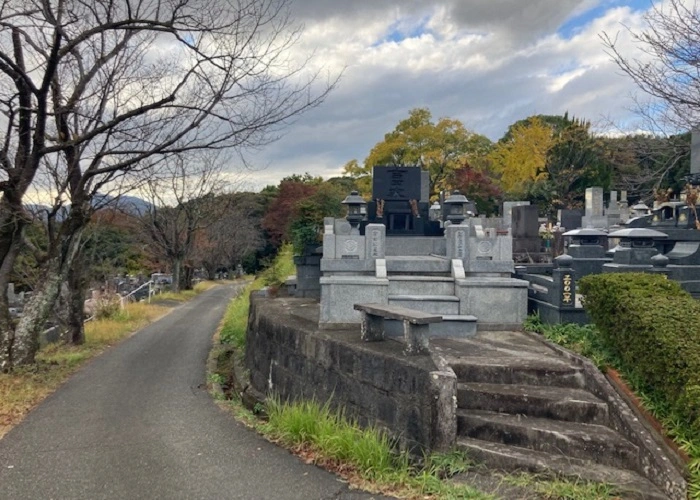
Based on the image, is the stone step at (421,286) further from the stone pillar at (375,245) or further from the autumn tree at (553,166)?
Result: the autumn tree at (553,166)

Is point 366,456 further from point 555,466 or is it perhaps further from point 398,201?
point 398,201

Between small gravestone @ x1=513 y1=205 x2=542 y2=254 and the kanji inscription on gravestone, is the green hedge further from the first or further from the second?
small gravestone @ x1=513 y1=205 x2=542 y2=254

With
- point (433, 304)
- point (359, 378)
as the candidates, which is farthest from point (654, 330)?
point (433, 304)

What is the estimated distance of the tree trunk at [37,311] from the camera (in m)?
8.30

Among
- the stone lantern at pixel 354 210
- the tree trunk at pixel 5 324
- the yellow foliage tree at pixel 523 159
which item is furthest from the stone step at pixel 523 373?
the yellow foliage tree at pixel 523 159

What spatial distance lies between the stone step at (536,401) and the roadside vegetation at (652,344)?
1.42ft

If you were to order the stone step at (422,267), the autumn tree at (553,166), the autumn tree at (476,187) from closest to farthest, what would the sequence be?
1. the stone step at (422,267)
2. the autumn tree at (476,187)
3. the autumn tree at (553,166)

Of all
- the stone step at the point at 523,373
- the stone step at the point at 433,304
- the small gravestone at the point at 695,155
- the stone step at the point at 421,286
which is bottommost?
the stone step at the point at 523,373

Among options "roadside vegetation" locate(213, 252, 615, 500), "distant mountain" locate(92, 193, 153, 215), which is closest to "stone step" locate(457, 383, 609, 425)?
"roadside vegetation" locate(213, 252, 615, 500)

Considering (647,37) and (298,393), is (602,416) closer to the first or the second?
(298,393)

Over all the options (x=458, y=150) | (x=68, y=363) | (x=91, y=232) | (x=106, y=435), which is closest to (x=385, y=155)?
(x=458, y=150)

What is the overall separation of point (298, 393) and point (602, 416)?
3.71 metres

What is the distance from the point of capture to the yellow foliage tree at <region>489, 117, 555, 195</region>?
123ft

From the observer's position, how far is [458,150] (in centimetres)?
3494
